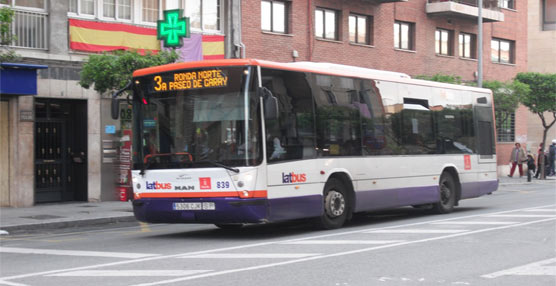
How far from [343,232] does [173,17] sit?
32.8 ft

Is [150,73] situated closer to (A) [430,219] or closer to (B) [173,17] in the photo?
(A) [430,219]

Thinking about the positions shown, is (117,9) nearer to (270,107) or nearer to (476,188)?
(476,188)

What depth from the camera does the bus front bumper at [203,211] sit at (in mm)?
11547

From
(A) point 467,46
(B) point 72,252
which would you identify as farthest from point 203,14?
(A) point 467,46

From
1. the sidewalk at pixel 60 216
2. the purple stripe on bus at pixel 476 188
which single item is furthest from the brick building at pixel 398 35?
the purple stripe on bus at pixel 476 188

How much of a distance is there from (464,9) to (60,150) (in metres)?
19.9

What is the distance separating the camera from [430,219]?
1517 centimetres

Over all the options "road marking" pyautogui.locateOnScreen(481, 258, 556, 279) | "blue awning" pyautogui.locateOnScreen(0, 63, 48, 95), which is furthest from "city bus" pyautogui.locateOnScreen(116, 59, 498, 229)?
"blue awning" pyautogui.locateOnScreen(0, 63, 48, 95)

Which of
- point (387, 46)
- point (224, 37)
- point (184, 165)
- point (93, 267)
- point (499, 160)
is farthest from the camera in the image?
point (499, 160)

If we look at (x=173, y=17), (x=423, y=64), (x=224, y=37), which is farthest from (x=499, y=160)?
(x=173, y=17)

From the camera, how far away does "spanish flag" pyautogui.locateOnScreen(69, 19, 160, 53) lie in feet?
67.7

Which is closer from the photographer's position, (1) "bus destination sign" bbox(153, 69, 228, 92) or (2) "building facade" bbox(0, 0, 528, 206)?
(1) "bus destination sign" bbox(153, 69, 228, 92)

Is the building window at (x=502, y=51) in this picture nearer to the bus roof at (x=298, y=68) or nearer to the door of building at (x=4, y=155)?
the bus roof at (x=298, y=68)

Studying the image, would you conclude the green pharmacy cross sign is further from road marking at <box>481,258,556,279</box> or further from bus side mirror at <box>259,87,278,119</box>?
road marking at <box>481,258,556,279</box>
